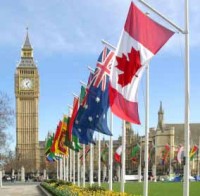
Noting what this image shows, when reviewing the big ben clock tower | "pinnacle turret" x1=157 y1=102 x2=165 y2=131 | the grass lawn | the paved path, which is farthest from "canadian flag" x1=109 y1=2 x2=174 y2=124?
the big ben clock tower

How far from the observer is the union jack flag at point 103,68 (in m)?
24.1

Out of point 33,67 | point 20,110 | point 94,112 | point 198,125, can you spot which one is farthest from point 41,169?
point 94,112

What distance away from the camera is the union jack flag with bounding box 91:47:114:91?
2408 centimetres

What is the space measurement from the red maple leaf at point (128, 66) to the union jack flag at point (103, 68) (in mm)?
7561

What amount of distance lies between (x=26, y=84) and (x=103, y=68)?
151 m

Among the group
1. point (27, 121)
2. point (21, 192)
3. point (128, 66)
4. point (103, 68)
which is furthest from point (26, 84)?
point (128, 66)

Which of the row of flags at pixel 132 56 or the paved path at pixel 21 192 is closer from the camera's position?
the row of flags at pixel 132 56

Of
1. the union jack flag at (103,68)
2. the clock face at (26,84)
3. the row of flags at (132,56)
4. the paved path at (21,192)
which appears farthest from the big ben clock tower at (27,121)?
the row of flags at (132,56)

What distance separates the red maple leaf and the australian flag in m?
7.10

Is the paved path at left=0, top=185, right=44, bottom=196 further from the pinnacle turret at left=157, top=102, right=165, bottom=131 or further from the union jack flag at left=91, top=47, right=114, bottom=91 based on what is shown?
the pinnacle turret at left=157, top=102, right=165, bottom=131

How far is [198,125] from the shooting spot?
555ft

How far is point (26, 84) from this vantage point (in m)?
174

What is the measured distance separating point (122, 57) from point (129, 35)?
2.38ft

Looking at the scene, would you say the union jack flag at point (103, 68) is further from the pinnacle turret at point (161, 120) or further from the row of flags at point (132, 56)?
the pinnacle turret at point (161, 120)
